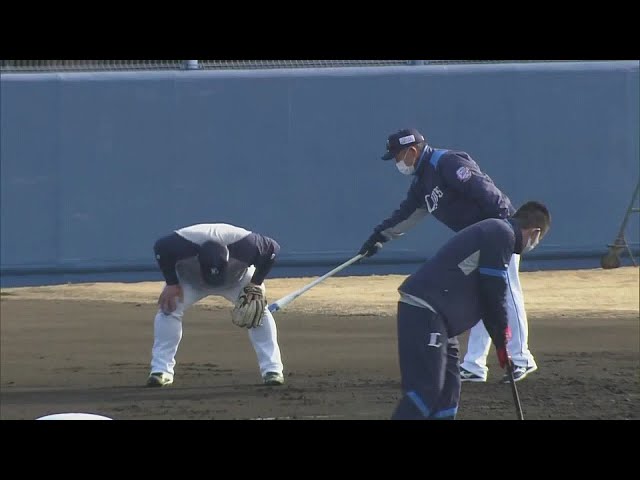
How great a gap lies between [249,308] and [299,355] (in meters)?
2.19

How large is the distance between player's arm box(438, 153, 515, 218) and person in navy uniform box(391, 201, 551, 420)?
8.07 ft

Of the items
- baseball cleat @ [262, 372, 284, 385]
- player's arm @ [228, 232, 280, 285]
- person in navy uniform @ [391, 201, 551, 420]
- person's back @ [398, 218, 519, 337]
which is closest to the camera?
person in navy uniform @ [391, 201, 551, 420]

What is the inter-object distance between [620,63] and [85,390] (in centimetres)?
1030

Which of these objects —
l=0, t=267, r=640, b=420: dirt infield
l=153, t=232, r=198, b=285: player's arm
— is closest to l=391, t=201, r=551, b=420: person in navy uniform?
l=0, t=267, r=640, b=420: dirt infield

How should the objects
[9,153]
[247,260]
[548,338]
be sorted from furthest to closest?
[9,153], [548,338], [247,260]

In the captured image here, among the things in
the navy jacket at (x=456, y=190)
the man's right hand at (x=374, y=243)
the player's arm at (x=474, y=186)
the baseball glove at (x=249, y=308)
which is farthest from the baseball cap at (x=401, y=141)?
the baseball glove at (x=249, y=308)

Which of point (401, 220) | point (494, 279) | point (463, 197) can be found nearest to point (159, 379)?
point (401, 220)

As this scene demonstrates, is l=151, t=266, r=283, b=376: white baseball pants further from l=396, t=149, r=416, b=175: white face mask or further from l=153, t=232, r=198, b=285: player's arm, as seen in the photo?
l=396, t=149, r=416, b=175: white face mask

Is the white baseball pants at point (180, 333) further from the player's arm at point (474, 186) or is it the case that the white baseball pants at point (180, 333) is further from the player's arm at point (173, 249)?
the player's arm at point (474, 186)

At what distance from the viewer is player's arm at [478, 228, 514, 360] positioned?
6.74m

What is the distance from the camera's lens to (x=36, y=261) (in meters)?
17.2

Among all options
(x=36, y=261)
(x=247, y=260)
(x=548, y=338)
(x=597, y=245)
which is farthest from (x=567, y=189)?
(x=247, y=260)

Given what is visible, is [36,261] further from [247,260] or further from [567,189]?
[247,260]

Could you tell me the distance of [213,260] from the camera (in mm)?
9172
